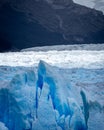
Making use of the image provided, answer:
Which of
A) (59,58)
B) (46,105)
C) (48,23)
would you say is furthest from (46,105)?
(48,23)

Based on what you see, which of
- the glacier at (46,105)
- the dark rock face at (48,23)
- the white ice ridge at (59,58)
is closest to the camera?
the glacier at (46,105)

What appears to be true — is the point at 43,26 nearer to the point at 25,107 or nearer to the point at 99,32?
the point at 99,32

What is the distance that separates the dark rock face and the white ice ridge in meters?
0.18

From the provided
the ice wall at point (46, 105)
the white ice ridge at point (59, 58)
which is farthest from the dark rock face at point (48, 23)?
the ice wall at point (46, 105)

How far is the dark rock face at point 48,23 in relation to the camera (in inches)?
171

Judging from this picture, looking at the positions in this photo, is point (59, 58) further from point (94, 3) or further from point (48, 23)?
point (94, 3)

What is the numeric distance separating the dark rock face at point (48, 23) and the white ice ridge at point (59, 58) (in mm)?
179

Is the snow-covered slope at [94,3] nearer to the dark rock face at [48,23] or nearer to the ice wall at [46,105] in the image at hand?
the dark rock face at [48,23]

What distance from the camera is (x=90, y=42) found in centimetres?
444

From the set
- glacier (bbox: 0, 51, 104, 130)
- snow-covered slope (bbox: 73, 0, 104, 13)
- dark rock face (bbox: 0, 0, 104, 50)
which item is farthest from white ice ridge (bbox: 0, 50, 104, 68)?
glacier (bbox: 0, 51, 104, 130)

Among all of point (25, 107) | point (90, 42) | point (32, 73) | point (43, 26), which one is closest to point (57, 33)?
point (43, 26)

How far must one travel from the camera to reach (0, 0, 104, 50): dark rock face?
4.36m

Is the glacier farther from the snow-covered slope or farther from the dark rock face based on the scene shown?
the snow-covered slope

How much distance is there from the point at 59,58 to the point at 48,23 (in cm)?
69
